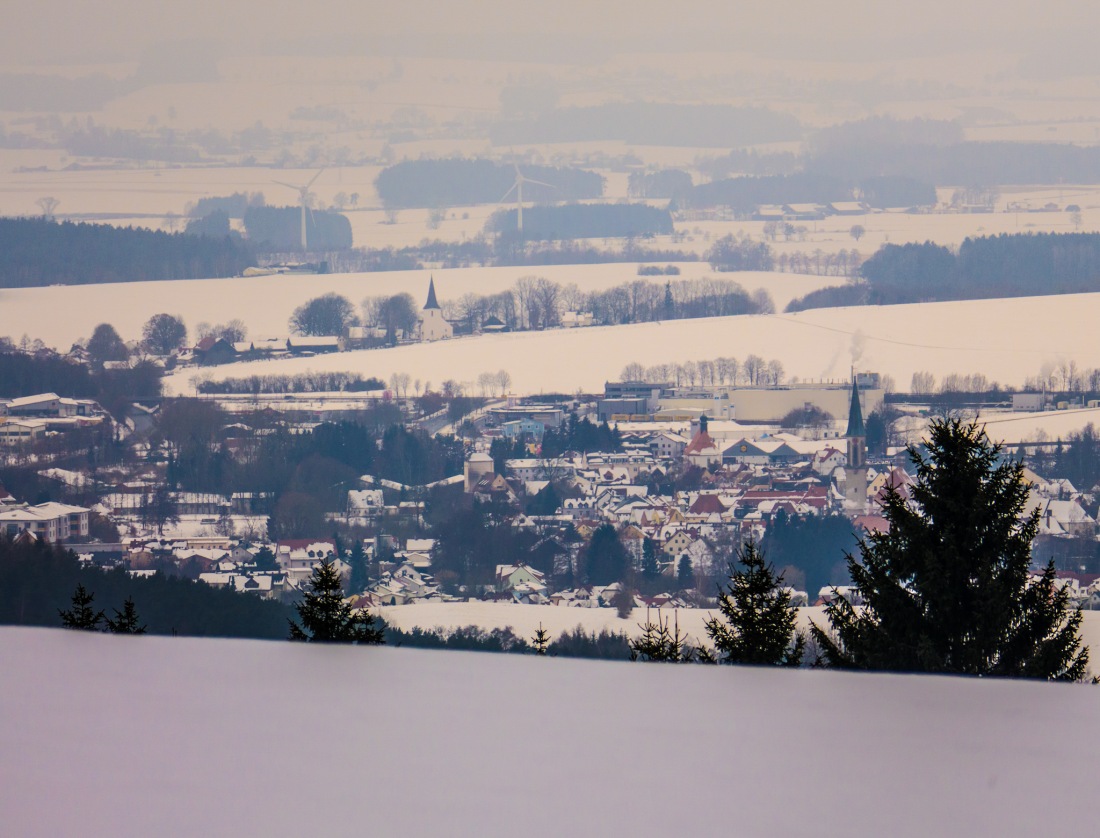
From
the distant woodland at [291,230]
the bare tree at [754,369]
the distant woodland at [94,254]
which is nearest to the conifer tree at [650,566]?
the bare tree at [754,369]

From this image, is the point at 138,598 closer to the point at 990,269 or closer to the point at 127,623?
the point at 127,623

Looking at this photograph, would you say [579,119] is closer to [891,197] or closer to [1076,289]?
[891,197]

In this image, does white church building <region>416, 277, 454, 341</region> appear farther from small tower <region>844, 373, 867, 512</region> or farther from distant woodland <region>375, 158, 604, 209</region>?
small tower <region>844, 373, 867, 512</region>

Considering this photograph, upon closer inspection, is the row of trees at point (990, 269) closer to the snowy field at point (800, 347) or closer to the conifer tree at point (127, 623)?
the snowy field at point (800, 347)

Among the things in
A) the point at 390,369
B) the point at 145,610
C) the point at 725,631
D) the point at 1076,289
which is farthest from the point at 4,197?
the point at 725,631

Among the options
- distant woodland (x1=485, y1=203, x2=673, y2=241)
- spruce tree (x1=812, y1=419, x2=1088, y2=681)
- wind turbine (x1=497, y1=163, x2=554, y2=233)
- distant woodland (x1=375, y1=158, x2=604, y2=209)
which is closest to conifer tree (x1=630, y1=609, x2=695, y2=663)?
spruce tree (x1=812, y1=419, x2=1088, y2=681)
